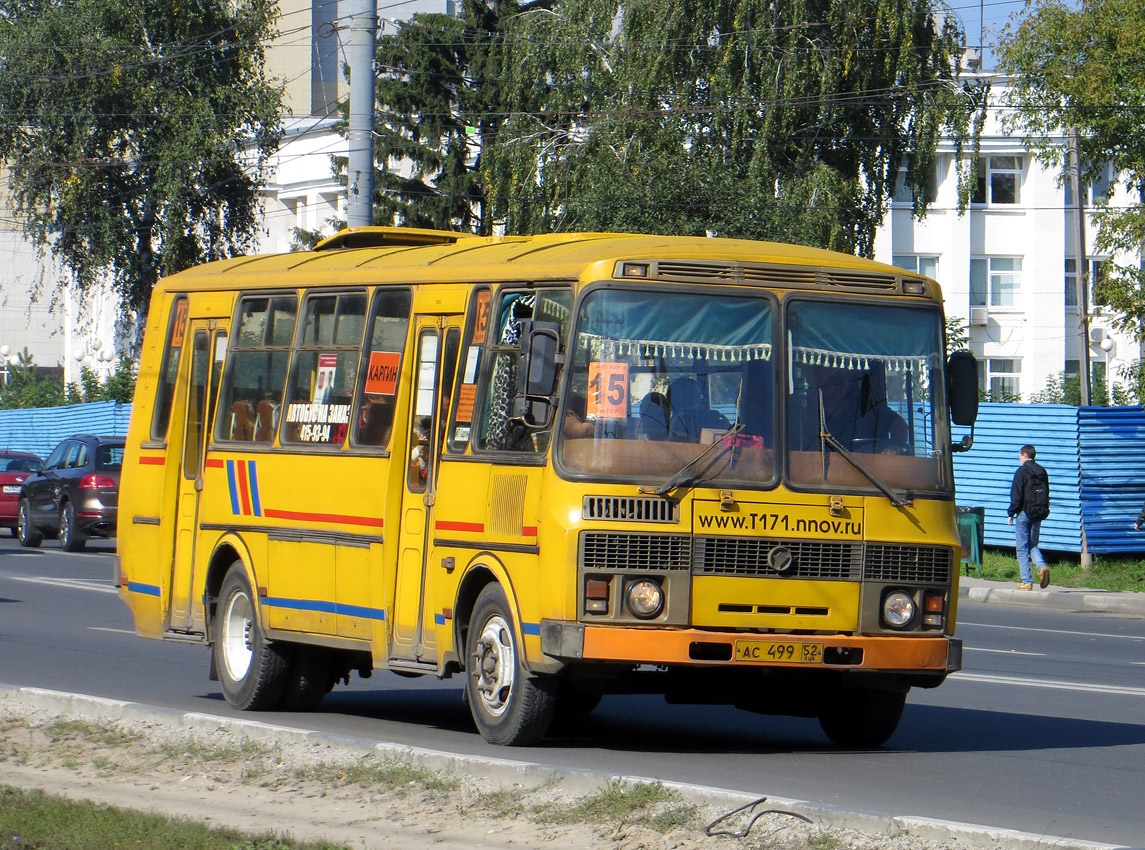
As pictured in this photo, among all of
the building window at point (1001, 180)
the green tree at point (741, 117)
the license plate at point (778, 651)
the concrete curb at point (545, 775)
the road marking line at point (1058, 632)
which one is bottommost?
the concrete curb at point (545, 775)

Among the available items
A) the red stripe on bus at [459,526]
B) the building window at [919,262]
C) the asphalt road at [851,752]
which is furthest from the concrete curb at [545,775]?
the building window at [919,262]

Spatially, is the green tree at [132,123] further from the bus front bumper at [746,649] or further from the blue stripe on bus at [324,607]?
the bus front bumper at [746,649]

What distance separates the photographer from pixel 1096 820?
7.74m

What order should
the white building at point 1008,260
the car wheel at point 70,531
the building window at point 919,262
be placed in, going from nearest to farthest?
the car wheel at point 70,531 < the white building at point 1008,260 < the building window at point 919,262

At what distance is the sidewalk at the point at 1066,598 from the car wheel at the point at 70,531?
1366 cm

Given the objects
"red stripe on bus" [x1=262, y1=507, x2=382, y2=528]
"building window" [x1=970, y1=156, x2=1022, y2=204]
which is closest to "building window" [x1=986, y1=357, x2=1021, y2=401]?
"building window" [x1=970, y1=156, x2=1022, y2=204]

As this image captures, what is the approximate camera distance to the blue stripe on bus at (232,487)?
1218 centimetres

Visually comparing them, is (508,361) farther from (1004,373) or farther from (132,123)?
(1004,373)

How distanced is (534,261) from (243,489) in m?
3.13

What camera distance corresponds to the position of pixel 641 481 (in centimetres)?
920

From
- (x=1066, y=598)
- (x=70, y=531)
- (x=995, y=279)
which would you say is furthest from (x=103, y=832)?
(x=995, y=279)

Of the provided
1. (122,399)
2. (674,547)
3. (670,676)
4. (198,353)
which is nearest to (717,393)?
(674,547)

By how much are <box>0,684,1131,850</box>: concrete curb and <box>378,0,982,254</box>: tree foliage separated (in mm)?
23847

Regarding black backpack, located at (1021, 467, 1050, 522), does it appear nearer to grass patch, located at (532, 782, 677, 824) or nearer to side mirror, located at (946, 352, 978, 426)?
side mirror, located at (946, 352, 978, 426)
